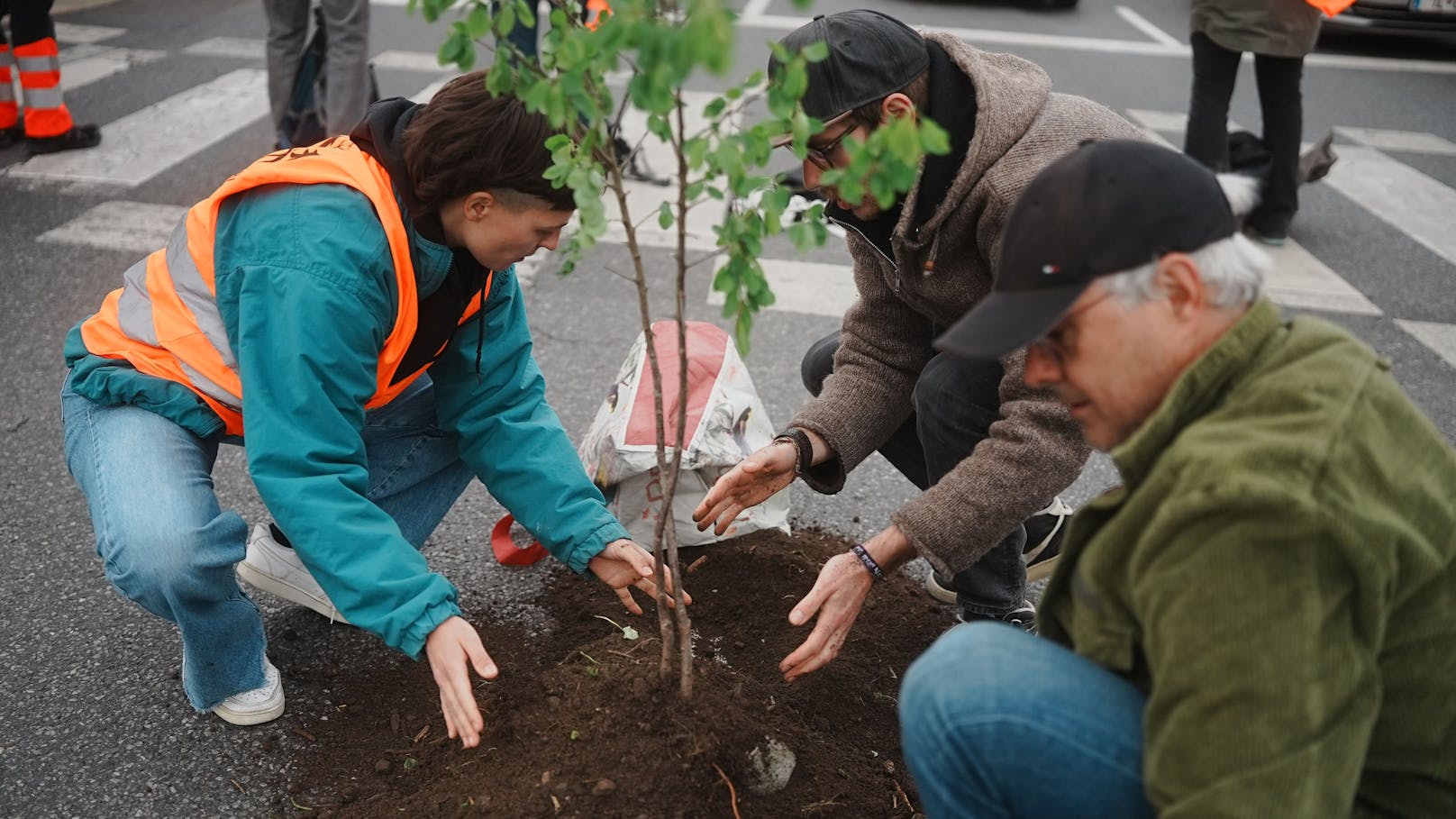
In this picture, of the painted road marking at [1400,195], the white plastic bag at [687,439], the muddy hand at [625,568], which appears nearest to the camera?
the muddy hand at [625,568]

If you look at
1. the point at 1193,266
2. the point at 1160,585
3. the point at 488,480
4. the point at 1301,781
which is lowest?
the point at 488,480

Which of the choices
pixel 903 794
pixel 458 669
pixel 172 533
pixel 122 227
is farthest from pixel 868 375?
pixel 122 227

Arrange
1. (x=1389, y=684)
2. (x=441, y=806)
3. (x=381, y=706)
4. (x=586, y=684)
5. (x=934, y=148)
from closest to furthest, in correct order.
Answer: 1. (x=1389, y=684)
2. (x=934, y=148)
3. (x=441, y=806)
4. (x=586, y=684)
5. (x=381, y=706)

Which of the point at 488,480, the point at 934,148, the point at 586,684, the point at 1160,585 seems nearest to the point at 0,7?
the point at 488,480

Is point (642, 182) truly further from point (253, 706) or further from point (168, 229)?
point (253, 706)

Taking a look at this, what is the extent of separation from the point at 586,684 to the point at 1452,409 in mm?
3197

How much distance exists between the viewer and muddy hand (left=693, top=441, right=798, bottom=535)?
234 cm

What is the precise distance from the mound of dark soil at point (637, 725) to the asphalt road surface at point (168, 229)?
145 millimetres

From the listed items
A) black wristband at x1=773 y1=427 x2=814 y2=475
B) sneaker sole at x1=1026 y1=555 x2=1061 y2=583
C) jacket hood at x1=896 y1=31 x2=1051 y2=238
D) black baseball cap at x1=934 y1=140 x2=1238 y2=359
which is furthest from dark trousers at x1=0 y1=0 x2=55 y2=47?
black baseball cap at x1=934 y1=140 x2=1238 y2=359

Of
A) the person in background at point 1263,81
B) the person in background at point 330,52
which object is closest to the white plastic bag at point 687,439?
Result: the person in background at point 330,52

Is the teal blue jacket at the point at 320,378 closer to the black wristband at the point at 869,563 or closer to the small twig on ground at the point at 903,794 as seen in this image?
the black wristband at the point at 869,563

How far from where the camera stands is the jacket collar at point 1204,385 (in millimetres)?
1314

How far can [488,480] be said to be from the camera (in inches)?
98.0

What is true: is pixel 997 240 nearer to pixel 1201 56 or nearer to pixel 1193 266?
pixel 1193 266
